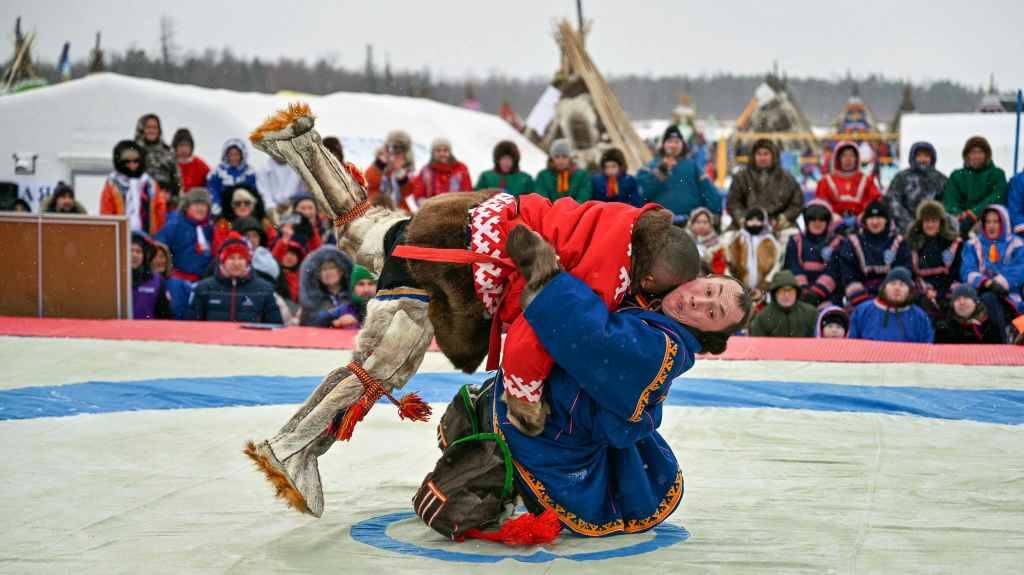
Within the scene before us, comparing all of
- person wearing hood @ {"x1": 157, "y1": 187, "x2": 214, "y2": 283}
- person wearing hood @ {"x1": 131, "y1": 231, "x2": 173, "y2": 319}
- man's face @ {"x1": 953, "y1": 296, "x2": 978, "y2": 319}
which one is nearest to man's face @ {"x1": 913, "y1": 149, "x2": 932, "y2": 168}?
man's face @ {"x1": 953, "y1": 296, "x2": 978, "y2": 319}

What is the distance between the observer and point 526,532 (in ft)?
8.24

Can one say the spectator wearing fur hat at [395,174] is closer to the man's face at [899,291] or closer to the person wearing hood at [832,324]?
the person wearing hood at [832,324]

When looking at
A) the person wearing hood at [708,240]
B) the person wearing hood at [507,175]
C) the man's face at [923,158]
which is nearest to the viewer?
the person wearing hood at [708,240]

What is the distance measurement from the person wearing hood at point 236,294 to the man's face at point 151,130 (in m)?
1.70

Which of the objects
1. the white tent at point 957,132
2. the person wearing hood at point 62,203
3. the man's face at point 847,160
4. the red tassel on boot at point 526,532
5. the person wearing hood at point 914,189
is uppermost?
the white tent at point 957,132

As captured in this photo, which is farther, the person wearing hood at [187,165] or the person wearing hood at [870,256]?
the person wearing hood at [187,165]

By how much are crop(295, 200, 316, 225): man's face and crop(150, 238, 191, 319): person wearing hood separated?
84 centimetres

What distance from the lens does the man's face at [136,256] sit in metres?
6.11

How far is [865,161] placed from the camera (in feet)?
49.4

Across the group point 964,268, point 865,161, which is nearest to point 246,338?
point 964,268

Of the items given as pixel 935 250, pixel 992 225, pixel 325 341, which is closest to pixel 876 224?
pixel 935 250

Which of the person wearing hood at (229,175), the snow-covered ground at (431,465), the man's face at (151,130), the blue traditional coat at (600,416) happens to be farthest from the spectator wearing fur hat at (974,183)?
the blue traditional coat at (600,416)

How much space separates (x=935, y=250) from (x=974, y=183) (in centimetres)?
80

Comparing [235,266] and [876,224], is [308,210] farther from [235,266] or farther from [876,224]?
[876,224]
